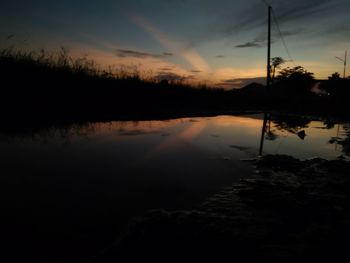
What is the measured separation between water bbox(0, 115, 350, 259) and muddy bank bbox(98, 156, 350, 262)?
9.4 inches

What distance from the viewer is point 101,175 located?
374 cm

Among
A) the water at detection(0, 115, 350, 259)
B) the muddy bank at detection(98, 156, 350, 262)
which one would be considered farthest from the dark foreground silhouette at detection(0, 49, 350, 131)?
the muddy bank at detection(98, 156, 350, 262)

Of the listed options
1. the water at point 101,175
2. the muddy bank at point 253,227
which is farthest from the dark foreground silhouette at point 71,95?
the muddy bank at point 253,227

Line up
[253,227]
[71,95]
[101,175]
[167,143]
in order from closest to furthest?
1. [253,227]
2. [101,175]
3. [167,143]
4. [71,95]

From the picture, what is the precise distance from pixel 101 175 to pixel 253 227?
222cm

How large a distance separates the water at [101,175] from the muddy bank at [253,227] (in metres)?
0.24

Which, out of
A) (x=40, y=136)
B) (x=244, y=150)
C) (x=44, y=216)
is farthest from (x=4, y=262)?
(x=244, y=150)

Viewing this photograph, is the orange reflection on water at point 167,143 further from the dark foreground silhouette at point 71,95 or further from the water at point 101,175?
the dark foreground silhouette at point 71,95

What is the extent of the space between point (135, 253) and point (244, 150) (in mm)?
4460

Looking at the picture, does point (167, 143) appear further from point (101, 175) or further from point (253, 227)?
point (253, 227)

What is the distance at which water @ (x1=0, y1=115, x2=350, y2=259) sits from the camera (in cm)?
228

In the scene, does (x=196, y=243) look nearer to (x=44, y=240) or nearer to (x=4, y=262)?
(x=44, y=240)

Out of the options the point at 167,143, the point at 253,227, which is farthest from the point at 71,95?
the point at 253,227

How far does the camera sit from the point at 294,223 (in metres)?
2.45
